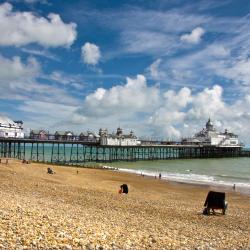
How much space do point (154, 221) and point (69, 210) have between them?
298cm

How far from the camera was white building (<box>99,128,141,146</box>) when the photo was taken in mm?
76944

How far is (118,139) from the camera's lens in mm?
81375

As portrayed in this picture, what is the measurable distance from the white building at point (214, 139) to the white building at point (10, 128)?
4470cm

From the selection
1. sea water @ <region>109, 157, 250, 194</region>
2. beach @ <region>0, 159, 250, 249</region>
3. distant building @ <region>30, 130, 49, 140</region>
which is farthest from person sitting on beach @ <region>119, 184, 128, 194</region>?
distant building @ <region>30, 130, 49, 140</region>

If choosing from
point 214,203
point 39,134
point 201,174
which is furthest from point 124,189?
point 39,134

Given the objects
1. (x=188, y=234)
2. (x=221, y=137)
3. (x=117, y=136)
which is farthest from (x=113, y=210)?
(x=221, y=137)

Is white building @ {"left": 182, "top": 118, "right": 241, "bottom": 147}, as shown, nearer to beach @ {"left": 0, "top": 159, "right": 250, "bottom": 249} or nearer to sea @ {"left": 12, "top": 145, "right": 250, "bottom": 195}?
sea @ {"left": 12, "top": 145, "right": 250, "bottom": 195}

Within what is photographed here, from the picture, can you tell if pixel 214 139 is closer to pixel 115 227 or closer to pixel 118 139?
pixel 118 139

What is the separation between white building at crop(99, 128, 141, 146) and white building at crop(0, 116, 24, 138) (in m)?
15.2

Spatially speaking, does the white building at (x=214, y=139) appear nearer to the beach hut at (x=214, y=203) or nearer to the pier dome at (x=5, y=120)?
the pier dome at (x=5, y=120)

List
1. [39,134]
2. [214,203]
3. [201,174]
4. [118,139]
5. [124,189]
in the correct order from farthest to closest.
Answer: [118,139], [39,134], [201,174], [124,189], [214,203]

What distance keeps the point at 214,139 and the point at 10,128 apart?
56.3 metres

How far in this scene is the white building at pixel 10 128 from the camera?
6638 centimetres

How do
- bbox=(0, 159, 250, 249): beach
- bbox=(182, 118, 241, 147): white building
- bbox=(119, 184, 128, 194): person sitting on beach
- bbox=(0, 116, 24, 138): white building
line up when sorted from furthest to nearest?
1. bbox=(182, 118, 241, 147): white building
2. bbox=(0, 116, 24, 138): white building
3. bbox=(119, 184, 128, 194): person sitting on beach
4. bbox=(0, 159, 250, 249): beach
